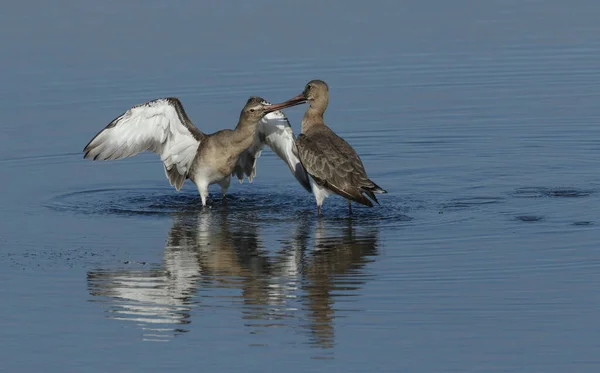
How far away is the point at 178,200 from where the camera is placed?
16688 mm

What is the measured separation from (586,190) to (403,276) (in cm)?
418

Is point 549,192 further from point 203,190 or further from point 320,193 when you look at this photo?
point 203,190

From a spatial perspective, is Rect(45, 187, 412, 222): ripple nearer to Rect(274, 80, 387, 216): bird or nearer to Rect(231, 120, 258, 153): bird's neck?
Rect(274, 80, 387, 216): bird

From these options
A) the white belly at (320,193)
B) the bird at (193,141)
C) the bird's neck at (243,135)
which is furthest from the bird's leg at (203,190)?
the white belly at (320,193)

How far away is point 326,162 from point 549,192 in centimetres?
259

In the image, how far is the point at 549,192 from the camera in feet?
51.9

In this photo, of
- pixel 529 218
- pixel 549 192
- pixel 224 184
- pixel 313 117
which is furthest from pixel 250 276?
pixel 549 192

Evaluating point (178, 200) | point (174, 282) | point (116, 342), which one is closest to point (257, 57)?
point (178, 200)

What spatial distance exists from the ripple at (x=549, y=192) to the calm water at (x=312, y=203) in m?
0.04

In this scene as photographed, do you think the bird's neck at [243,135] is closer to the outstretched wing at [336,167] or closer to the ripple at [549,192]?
the outstretched wing at [336,167]

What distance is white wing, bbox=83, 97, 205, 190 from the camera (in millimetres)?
16141

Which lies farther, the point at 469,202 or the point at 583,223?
the point at 469,202

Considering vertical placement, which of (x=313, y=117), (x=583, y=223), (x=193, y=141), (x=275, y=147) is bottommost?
(x=583, y=223)

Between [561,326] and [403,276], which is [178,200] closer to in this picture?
[403,276]
